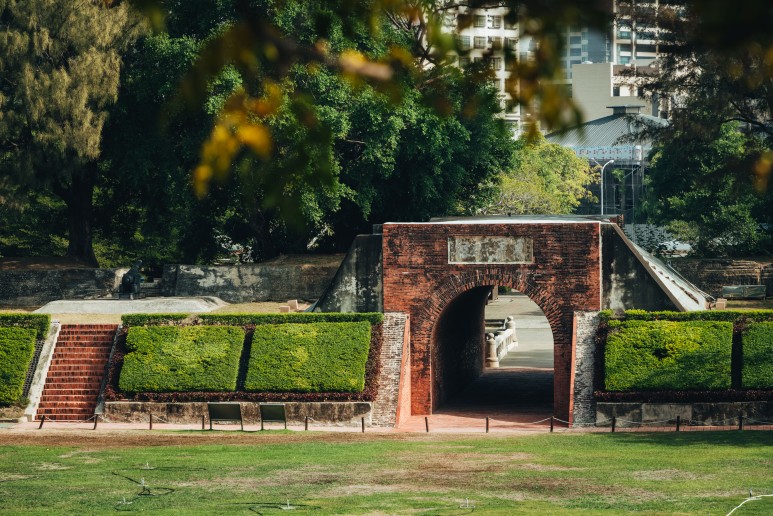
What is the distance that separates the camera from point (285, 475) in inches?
774

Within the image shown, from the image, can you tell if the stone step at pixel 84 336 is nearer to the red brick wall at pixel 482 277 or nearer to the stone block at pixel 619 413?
the red brick wall at pixel 482 277

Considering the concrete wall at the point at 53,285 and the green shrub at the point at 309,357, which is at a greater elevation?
the concrete wall at the point at 53,285

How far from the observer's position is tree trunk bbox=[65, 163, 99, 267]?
45.6 m

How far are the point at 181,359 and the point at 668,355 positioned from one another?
35.0ft

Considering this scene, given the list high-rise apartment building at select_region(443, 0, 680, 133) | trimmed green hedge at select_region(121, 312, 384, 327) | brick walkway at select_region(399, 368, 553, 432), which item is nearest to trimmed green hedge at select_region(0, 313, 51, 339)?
trimmed green hedge at select_region(121, 312, 384, 327)

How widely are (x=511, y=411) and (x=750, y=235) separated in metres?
26.7

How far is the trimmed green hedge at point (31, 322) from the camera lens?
1142 inches

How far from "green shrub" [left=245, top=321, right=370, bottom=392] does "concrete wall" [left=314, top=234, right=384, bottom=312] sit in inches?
58.9

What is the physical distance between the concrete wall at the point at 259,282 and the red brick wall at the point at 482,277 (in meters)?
12.8

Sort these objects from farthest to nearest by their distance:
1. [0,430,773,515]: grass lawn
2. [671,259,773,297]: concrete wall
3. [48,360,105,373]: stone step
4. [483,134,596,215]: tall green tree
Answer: [483,134,596,215]: tall green tree < [671,259,773,297]: concrete wall < [48,360,105,373]: stone step < [0,430,773,515]: grass lawn

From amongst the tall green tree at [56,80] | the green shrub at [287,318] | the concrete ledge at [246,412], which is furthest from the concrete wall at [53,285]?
the concrete ledge at [246,412]

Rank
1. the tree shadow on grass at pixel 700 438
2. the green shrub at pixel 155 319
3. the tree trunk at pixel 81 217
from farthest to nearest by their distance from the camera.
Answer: the tree trunk at pixel 81 217 → the green shrub at pixel 155 319 → the tree shadow on grass at pixel 700 438

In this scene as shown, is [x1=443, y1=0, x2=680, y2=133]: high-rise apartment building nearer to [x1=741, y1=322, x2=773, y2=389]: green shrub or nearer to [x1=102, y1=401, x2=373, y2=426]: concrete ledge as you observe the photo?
[x1=741, y1=322, x2=773, y2=389]: green shrub

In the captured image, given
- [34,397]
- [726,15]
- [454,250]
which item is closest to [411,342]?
[454,250]
